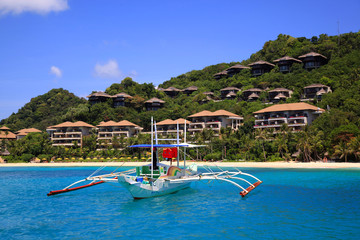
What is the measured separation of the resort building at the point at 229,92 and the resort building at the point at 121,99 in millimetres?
27122

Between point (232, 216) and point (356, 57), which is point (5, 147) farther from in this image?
point (356, 57)

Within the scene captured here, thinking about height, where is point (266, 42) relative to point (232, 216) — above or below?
above

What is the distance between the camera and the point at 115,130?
264ft

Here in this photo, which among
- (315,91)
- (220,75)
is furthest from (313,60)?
(220,75)

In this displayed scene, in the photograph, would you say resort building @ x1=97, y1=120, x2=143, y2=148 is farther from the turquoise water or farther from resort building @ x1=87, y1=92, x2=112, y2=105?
the turquoise water

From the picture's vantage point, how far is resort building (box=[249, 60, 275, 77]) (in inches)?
3994

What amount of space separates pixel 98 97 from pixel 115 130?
23090 millimetres

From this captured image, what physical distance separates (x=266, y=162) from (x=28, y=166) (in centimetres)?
4761

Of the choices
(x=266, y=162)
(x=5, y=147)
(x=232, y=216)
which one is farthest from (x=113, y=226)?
(x=5, y=147)

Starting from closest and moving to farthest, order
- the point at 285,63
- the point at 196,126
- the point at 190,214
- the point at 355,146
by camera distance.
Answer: the point at 190,214 < the point at 355,146 < the point at 196,126 < the point at 285,63

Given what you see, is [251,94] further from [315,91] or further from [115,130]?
[115,130]

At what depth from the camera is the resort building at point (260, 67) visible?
101m

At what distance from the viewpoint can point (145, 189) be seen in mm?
24172

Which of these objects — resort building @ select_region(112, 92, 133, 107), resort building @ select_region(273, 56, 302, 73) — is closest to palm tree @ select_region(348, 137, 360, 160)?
resort building @ select_region(273, 56, 302, 73)
